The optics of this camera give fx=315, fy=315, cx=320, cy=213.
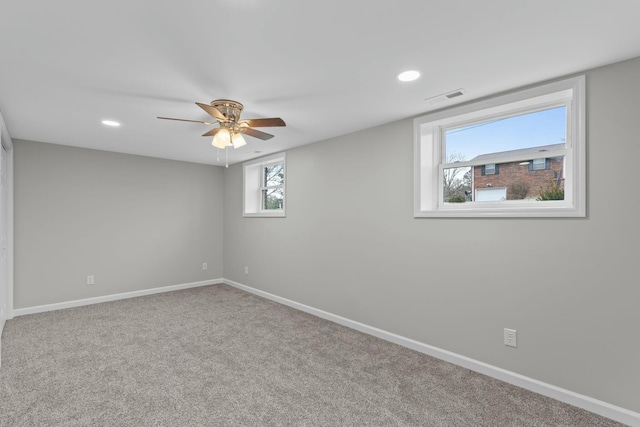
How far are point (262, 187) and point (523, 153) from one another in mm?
3894

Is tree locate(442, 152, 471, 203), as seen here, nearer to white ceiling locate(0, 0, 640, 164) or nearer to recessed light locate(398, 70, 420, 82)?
white ceiling locate(0, 0, 640, 164)

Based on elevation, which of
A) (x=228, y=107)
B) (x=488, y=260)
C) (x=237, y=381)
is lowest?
(x=237, y=381)

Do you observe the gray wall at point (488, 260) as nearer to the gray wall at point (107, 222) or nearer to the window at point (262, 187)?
the window at point (262, 187)

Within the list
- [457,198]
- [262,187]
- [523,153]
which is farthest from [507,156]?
[262,187]

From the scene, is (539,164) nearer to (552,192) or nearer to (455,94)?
(552,192)

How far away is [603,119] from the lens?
2.03 meters

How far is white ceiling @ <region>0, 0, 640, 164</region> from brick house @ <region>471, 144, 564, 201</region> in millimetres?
532

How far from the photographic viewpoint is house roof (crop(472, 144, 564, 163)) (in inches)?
93.9

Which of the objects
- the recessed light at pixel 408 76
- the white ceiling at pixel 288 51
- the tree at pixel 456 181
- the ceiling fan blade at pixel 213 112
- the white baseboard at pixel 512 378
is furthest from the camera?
the tree at pixel 456 181

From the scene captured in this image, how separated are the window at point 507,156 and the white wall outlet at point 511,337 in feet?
2.93

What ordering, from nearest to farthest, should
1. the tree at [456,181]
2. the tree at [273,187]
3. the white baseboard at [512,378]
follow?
the white baseboard at [512,378] → the tree at [456,181] → the tree at [273,187]

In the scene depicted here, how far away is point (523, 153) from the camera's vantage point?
2.52 m

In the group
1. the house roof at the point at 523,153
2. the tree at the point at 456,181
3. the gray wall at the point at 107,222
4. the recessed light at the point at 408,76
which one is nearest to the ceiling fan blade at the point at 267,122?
the recessed light at the point at 408,76

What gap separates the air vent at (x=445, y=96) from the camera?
8.04 feet
